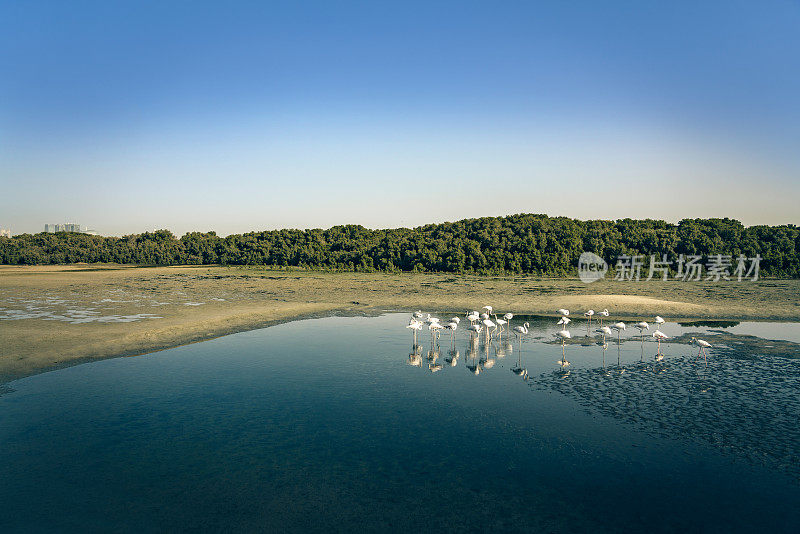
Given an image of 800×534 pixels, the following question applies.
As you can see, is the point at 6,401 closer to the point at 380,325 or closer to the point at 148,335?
the point at 148,335

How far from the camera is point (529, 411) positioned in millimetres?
12062

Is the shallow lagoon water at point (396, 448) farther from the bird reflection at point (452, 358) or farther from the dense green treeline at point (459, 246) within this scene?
the dense green treeline at point (459, 246)

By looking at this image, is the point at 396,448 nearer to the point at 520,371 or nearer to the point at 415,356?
the point at 520,371

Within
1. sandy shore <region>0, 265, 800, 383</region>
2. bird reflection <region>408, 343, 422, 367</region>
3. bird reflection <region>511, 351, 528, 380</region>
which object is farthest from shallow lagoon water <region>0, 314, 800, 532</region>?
sandy shore <region>0, 265, 800, 383</region>

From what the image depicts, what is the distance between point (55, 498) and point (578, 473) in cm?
904

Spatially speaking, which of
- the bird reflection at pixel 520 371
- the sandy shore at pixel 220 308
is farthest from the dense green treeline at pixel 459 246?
the bird reflection at pixel 520 371

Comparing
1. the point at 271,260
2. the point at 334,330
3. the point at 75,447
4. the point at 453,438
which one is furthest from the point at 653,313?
the point at 271,260

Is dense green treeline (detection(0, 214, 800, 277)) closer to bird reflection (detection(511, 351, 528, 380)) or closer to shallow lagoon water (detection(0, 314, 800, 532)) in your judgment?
bird reflection (detection(511, 351, 528, 380))

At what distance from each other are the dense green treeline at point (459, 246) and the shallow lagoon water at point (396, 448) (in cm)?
6158

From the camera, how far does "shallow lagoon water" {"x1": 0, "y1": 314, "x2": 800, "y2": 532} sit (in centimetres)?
759

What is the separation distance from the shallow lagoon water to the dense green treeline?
61579 millimetres

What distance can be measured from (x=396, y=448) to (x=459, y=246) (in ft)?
238

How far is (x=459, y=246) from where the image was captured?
81.4 metres

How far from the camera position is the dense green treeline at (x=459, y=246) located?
73625 mm
